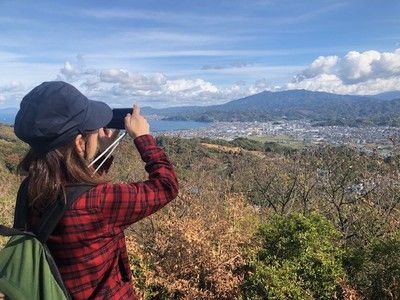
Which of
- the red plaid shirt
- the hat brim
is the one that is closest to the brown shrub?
the red plaid shirt

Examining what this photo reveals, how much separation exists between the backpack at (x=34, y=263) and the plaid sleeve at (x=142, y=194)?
99 mm

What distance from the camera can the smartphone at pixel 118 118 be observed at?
1.71 metres

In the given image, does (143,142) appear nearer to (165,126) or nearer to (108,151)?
(108,151)

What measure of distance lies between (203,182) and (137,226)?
4904 mm

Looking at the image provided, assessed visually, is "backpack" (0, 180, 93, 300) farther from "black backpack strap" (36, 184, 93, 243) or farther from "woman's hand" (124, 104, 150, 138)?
"woman's hand" (124, 104, 150, 138)

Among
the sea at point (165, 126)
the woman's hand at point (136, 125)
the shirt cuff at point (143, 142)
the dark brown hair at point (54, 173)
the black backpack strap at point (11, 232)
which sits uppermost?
the woman's hand at point (136, 125)

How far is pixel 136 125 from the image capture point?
1.64 metres

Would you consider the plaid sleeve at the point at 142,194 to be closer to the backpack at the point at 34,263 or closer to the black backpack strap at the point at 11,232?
the backpack at the point at 34,263

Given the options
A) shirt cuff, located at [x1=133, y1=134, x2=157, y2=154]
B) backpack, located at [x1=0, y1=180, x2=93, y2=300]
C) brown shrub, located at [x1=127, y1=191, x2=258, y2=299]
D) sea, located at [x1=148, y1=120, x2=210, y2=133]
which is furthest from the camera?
brown shrub, located at [x1=127, y1=191, x2=258, y2=299]

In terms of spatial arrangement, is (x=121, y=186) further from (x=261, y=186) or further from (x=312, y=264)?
(x=261, y=186)

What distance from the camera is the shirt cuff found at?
1.62m

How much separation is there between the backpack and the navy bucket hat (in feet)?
0.56

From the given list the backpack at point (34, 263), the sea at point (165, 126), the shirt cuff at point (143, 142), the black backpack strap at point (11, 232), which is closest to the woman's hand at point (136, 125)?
the shirt cuff at point (143, 142)

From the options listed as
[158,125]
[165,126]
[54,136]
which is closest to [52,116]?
[54,136]
